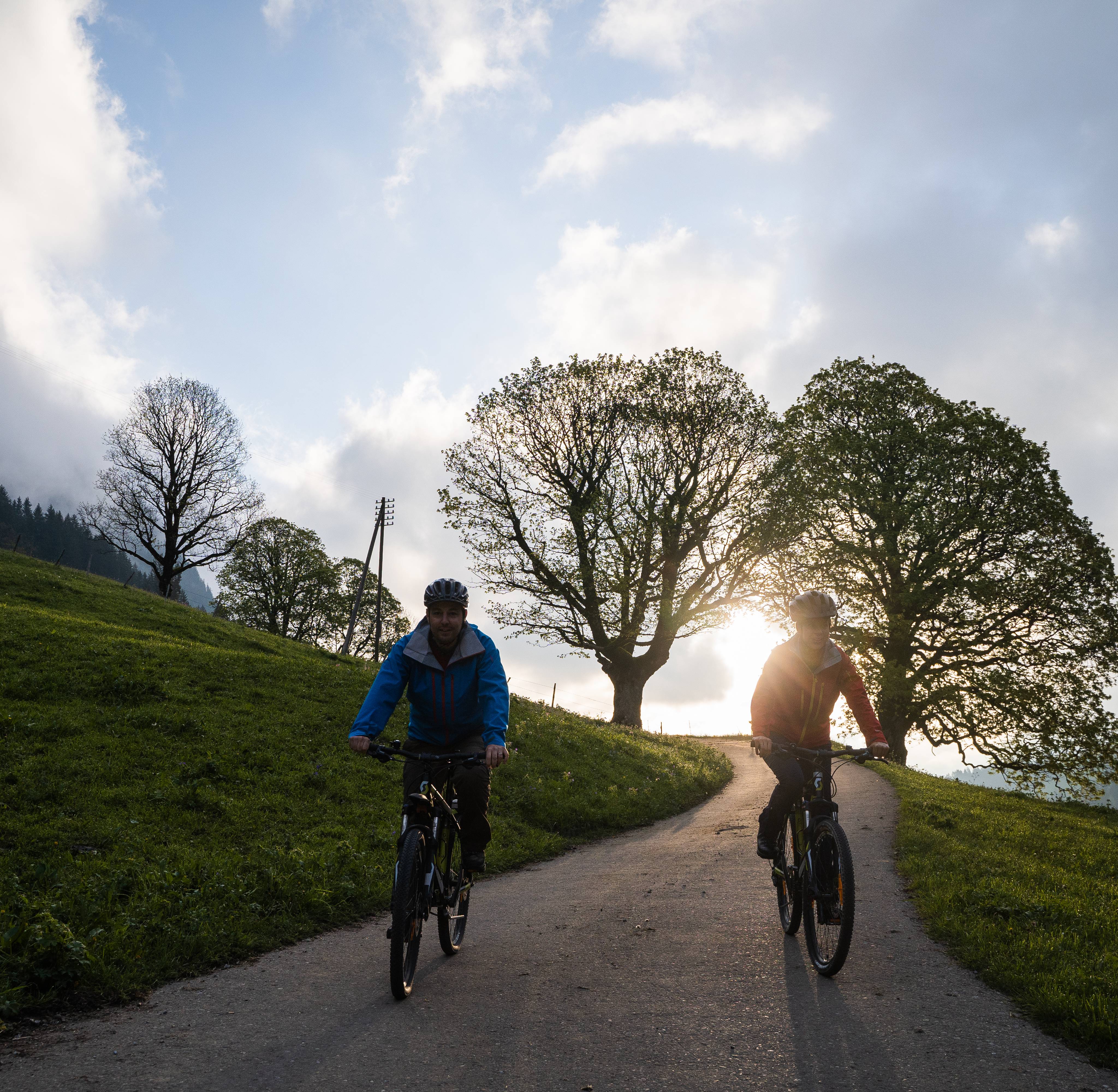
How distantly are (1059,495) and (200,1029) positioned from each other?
87.6 feet

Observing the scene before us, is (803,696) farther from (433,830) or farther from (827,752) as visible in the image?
(433,830)

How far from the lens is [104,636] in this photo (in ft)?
56.3

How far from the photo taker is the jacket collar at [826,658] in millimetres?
6055

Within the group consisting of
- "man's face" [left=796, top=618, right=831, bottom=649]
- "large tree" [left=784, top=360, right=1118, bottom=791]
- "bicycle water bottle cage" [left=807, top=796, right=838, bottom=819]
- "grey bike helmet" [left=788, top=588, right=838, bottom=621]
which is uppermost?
"large tree" [left=784, top=360, right=1118, bottom=791]

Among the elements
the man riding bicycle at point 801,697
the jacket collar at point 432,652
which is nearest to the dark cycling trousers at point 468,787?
the jacket collar at point 432,652

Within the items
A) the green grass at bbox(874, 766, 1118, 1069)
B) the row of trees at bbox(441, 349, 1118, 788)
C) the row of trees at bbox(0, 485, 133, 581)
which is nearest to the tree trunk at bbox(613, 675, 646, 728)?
the row of trees at bbox(441, 349, 1118, 788)

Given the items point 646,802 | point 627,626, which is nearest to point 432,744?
point 646,802

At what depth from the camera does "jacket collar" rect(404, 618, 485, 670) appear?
17.8 feet

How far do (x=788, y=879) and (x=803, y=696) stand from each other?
141 centimetres

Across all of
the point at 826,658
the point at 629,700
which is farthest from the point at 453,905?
the point at 629,700

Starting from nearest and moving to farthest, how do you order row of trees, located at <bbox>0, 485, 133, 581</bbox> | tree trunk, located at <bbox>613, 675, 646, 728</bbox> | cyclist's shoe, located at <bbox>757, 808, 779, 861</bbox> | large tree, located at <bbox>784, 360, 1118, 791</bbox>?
→ 1. cyclist's shoe, located at <bbox>757, 808, 779, 861</bbox>
2. large tree, located at <bbox>784, 360, 1118, 791</bbox>
3. tree trunk, located at <bbox>613, 675, 646, 728</bbox>
4. row of trees, located at <bbox>0, 485, 133, 581</bbox>

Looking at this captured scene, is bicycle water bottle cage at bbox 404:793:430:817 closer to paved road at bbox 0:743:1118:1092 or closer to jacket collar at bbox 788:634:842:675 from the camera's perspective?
paved road at bbox 0:743:1118:1092

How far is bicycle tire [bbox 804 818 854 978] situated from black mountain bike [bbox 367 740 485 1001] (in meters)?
2.46

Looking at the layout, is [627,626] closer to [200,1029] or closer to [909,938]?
[909,938]
